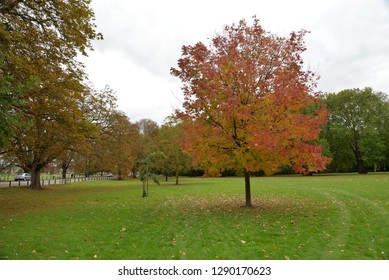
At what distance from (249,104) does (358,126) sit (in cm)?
5178

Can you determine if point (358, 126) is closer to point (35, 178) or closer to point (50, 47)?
point (35, 178)

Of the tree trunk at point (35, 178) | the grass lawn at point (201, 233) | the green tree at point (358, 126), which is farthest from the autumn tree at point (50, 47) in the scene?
the green tree at point (358, 126)

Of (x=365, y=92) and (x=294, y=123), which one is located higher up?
(x=365, y=92)

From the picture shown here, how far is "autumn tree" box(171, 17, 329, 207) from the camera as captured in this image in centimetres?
1238

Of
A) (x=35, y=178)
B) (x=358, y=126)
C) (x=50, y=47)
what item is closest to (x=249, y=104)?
(x=50, y=47)

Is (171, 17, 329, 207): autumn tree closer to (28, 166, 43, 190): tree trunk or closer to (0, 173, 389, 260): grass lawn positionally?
(0, 173, 389, 260): grass lawn

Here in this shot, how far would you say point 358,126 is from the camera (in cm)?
5650

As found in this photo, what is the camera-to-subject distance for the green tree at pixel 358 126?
52.7m

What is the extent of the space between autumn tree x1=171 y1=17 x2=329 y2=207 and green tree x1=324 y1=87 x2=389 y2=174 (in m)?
45.9

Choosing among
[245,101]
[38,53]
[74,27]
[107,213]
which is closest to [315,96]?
[245,101]

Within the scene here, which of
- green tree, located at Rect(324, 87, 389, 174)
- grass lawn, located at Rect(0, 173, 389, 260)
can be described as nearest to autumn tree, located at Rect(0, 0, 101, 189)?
grass lawn, located at Rect(0, 173, 389, 260)

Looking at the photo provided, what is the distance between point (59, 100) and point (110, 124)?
17.3 m

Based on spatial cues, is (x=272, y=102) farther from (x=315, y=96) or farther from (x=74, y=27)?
(x=74, y=27)

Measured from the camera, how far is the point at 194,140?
13.5m
